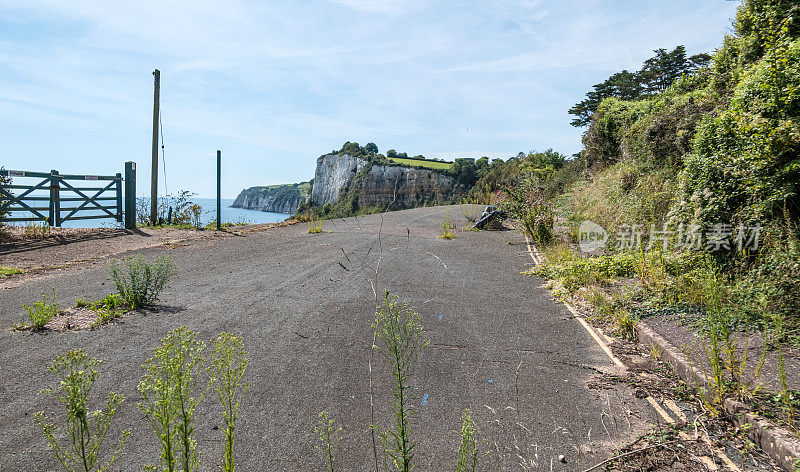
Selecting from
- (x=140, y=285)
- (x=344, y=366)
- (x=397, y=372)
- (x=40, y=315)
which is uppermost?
(x=397, y=372)

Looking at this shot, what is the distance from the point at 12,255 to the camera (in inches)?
371

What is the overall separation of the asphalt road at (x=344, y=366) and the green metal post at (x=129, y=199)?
6907 mm

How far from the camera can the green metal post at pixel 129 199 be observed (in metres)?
14.4

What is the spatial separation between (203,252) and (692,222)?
32.2 ft

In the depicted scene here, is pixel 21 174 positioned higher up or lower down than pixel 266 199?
higher up

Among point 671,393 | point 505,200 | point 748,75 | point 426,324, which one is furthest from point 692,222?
point 505,200

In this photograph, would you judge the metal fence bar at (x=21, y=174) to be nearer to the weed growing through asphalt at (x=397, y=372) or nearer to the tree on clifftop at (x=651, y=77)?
the weed growing through asphalt at (x=397, y=372)

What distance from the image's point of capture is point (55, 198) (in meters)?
13.0

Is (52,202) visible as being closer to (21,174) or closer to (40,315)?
(21,174)

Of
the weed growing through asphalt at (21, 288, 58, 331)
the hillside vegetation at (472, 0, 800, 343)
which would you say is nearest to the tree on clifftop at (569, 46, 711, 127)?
the hillside vegetation at (472, 0, 800, 343)

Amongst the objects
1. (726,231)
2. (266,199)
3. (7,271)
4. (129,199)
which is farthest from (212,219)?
(266,199)

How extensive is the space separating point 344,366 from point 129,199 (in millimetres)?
13229

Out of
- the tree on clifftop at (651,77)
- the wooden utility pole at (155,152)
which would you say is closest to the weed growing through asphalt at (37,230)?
the wooden utility pole at (155,152)

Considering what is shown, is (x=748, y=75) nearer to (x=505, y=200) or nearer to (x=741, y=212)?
(x=741, y=212)
